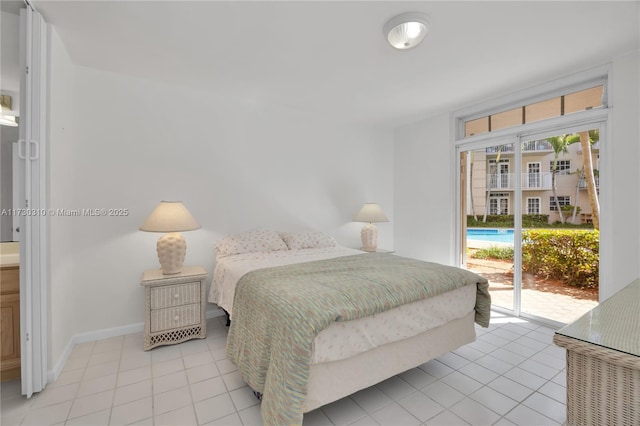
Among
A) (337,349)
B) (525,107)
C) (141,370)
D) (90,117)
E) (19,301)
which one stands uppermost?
(525,107)

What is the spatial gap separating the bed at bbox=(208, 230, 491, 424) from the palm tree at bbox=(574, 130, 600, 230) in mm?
1453

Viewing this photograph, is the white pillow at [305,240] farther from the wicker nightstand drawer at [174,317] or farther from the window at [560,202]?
the window at [560,202]

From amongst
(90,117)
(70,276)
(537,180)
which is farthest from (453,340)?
(90,117)

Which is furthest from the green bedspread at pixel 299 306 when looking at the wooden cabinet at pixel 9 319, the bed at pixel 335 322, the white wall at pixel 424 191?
the white wall at pixel 424 191

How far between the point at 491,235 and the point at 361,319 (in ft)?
8.93

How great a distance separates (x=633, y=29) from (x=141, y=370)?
4.41 meters

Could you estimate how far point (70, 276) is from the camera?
2561mm

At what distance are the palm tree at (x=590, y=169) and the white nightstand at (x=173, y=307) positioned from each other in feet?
12.2

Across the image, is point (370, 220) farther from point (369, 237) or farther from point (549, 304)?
point (549, 304)

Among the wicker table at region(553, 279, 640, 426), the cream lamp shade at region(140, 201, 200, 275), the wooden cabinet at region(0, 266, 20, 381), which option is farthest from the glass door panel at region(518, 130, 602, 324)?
the wooden cabinet at region(0, 266, 20, 381)

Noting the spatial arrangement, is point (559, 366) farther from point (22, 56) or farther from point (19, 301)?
point (22, 56)

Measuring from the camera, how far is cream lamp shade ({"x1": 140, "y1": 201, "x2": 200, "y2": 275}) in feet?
8.39

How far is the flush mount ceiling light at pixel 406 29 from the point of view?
6.39 ft

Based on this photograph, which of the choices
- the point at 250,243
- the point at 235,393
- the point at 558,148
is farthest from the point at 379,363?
the point at 558,148
